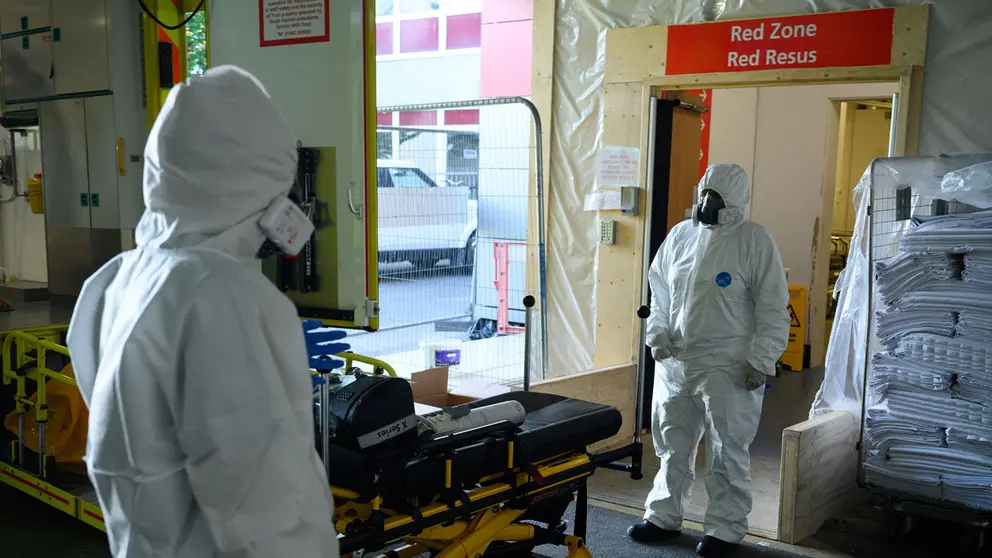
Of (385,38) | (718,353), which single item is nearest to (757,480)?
(718,353)

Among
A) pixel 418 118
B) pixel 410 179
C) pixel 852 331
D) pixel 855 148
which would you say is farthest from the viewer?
pixel 418 118

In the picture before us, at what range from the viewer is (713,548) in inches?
146

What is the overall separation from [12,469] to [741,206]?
3621 mm

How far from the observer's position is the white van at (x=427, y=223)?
547cm

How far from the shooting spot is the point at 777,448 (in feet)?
17.5

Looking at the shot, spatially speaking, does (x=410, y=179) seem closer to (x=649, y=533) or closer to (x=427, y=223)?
(x=427, y=223)

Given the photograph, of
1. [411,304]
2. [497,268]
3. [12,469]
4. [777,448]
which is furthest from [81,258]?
[777,448]

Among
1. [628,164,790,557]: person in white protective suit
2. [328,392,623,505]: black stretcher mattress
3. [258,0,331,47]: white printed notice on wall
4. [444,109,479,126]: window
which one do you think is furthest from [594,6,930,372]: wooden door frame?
[444,109,479,126]: window

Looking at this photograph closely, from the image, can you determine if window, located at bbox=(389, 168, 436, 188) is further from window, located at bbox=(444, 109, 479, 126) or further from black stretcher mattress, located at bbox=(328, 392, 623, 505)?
window, located at bbox=(444, 109, 479, 126)

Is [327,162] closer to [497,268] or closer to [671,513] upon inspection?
[671,513]

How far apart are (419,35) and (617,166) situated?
25.3 ft

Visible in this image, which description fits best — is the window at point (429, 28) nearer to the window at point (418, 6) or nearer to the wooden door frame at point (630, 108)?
the window at point (418, 6)

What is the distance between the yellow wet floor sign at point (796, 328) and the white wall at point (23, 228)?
582 cm

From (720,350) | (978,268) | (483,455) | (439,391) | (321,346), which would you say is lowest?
(439,391)
